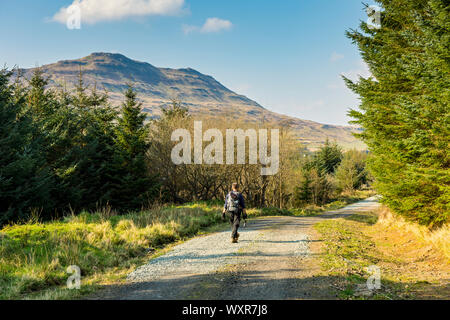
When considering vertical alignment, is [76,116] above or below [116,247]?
above

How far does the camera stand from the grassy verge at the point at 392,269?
5.81m

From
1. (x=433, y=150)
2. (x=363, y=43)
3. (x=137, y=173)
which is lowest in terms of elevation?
(x=137, y=173)

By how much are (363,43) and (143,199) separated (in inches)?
918

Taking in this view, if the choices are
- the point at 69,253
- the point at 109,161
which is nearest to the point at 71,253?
the point at 69,253

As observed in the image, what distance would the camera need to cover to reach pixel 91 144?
28.0 m

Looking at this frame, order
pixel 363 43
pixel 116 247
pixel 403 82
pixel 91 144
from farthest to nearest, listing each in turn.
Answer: pixel 91 144 → pixel 363 43 → pixel 403 82 → pixel 116 247

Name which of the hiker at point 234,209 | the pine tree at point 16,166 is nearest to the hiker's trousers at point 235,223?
the hiker at point 234,209

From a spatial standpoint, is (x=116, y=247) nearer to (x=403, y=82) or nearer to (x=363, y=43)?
(x=403, y=82)

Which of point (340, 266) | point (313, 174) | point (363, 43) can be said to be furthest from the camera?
point (313, 174)

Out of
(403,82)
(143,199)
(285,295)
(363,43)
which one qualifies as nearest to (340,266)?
(285,295)

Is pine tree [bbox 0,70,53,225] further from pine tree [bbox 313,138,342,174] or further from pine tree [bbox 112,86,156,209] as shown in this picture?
pine tree [bbox 313,138,342,174]

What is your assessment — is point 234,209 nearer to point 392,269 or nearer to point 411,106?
point 392,269

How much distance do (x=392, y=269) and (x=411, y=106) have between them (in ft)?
17.0

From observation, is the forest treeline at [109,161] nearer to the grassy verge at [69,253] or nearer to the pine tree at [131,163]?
the pine tree at [131,163]
